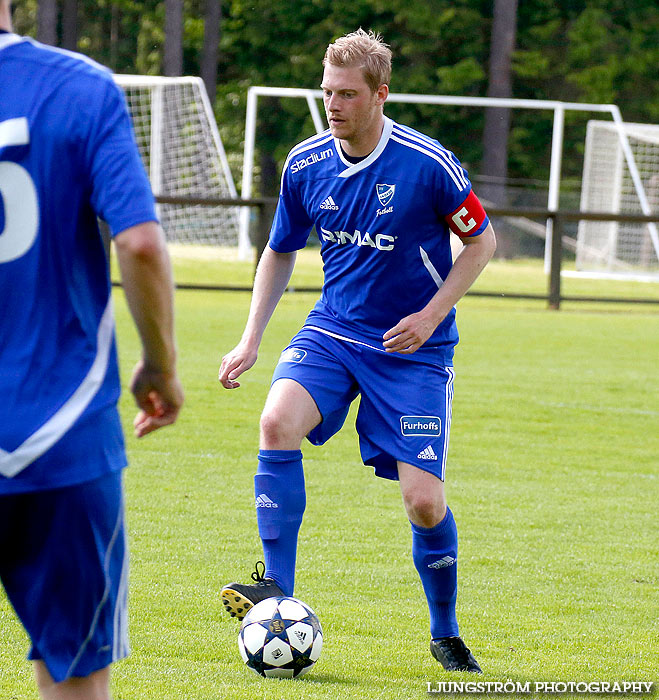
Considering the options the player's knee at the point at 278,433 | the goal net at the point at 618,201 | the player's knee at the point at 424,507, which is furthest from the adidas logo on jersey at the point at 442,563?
the goal net at the point at 618,201

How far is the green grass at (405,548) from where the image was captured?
3.89 metres

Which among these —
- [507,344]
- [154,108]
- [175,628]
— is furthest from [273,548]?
[154,108]

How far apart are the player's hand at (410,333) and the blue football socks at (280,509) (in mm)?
475

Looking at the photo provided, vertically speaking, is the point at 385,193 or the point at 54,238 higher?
the point at 54,238

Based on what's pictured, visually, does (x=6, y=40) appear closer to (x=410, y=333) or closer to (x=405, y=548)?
(x=410, y=333)

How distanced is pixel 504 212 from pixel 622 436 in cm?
888

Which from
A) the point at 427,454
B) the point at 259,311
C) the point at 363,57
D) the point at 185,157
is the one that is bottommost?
the point at 185,157

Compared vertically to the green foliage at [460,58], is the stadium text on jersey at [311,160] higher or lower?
higher

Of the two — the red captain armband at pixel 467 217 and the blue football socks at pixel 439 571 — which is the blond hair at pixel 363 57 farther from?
the blue football socks at pixel 439 571

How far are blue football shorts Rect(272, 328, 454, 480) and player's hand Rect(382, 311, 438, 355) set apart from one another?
7.7 inches

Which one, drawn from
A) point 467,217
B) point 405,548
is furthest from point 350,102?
point 405,548

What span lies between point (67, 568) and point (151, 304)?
20.0 inches

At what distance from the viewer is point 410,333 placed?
3.98 metres

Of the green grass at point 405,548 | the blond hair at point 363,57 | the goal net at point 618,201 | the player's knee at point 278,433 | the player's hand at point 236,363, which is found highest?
the blond hair at point 363,57
